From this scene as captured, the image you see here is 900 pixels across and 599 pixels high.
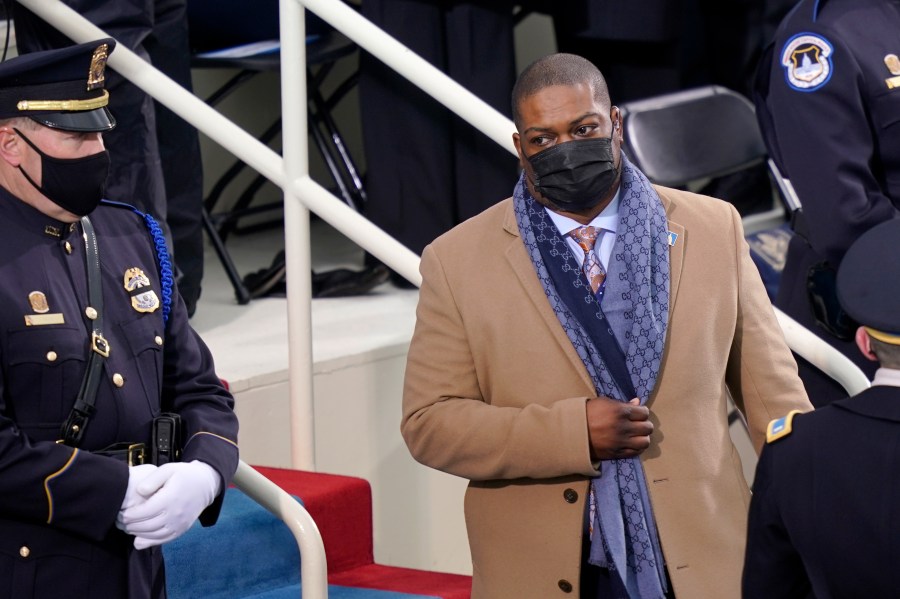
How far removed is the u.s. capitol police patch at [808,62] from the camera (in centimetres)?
272

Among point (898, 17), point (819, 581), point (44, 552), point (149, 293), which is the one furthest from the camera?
point (898, 17)

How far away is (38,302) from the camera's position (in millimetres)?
1999

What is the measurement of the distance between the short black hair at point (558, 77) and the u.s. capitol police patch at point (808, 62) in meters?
0.79

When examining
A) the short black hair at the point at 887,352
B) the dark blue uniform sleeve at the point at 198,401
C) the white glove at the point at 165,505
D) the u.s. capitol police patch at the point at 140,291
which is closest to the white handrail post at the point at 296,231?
the dark blue uniform sleeve at the point at 198,401

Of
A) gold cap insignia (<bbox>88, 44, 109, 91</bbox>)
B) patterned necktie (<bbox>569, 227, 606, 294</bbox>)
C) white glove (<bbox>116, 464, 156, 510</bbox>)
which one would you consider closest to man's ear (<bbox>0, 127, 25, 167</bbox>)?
gold cap insignia (<bbox>88, 44, 109, 91</bbox>)

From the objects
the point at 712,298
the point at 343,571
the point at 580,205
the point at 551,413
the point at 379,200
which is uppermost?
the point at 379,200

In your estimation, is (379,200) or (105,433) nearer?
(105,433)

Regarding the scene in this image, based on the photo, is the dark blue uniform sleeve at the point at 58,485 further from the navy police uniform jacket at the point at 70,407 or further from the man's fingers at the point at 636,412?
the man's fingers at the point at 636,412

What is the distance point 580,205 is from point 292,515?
0.71 m

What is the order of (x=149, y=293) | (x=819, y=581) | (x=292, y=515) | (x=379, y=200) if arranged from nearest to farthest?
1. (x=819, y=581)
2. (x=149, y=293)
3. (x=292, y=515)
4. (x=379, y=200)

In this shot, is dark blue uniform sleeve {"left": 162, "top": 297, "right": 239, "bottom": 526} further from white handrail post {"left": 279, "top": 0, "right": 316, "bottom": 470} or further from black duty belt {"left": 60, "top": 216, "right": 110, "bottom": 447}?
white handrail post {"left": 279, "top": 0, "right": 316, "bottom": 470}

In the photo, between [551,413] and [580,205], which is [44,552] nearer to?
[551,413]

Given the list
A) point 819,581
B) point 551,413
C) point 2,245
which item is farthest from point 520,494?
point 2,245

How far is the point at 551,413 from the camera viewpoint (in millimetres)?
1989
